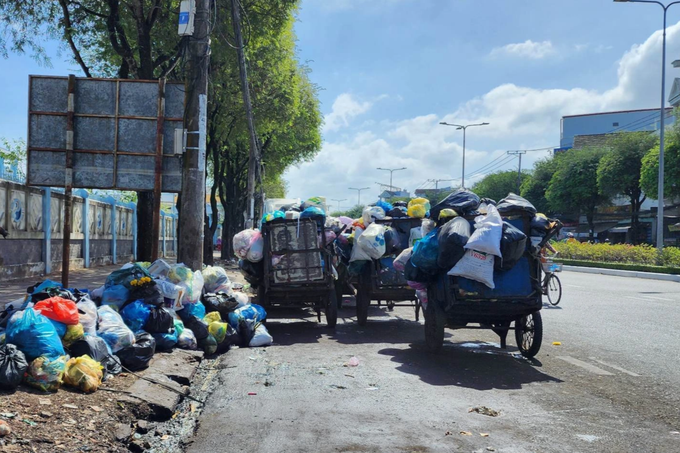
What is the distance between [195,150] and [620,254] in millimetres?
25818

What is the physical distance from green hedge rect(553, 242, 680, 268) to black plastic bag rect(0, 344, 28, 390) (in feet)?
83.6

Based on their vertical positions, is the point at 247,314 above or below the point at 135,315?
below

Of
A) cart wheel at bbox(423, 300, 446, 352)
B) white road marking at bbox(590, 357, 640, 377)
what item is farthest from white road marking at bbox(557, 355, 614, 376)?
cart wheel at bbox(423, 300, 446, 352)

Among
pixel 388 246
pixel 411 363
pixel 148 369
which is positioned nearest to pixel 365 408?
pixel 411 363

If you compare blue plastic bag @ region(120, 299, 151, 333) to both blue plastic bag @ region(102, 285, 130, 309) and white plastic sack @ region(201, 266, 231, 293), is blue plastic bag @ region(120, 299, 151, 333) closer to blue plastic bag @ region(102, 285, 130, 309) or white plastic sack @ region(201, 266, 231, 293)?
blue plastic bag @ region(102, 285, 130, 309)

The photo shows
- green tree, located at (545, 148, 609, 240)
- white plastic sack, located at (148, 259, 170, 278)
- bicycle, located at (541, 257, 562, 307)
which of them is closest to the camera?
white plastic sack, located at (148, 259, 170, 278)

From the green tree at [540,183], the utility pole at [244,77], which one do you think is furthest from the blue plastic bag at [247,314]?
the green tree at [540,183]

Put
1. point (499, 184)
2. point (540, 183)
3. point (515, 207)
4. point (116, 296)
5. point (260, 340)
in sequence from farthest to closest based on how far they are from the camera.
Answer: point (499, 184) → point (540, 183) → point (260, 340) → point (116, 296) → point (515, 207)

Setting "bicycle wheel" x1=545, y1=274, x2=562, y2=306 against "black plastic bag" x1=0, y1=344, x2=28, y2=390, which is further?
"bicycle wheel" x1=545, y1=274, x2=562, y2=306

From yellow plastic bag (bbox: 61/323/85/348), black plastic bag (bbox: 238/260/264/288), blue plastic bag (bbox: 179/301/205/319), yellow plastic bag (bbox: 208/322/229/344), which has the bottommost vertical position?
yellow plastic bag (bbox: 208/322/229/344)

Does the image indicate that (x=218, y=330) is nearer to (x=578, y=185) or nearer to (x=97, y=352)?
(x=97, y=352)

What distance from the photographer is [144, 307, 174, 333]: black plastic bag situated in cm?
696

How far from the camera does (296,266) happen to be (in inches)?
379

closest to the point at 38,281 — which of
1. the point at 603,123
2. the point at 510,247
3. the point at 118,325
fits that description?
the point at 118,325
